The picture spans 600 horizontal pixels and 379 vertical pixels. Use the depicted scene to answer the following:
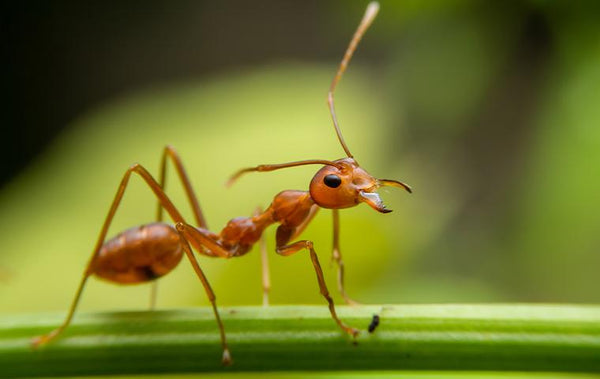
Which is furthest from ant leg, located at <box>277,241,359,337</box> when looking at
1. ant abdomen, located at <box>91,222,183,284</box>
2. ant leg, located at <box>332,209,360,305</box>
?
ant abdomen, located at <box>91,222,183,284</box>

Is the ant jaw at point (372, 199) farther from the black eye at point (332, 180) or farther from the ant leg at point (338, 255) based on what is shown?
the ant leg at point (338, 255)

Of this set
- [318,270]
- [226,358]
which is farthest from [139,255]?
[226,358]

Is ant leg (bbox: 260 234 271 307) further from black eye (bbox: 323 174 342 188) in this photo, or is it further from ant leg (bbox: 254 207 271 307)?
black eye (bbox: 323 174 342 188)

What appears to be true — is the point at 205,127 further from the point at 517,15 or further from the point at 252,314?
the point at 517,15

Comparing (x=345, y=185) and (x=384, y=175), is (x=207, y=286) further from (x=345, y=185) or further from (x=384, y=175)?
(x=384, y=175)

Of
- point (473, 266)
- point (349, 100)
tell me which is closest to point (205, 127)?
point (349, 100)

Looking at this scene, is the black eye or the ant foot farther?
the black eye
